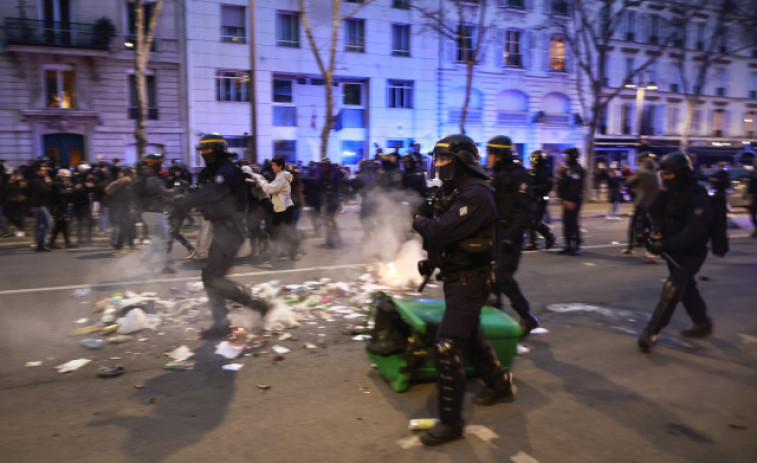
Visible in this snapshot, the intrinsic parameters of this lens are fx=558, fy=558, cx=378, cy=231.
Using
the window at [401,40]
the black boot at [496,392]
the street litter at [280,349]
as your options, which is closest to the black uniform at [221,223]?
the street litter at [280,349]

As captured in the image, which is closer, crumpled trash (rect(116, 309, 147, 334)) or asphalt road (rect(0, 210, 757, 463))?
asphalt road (rect(0, 210, 757, 463))

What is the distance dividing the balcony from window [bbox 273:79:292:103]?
7.70 m

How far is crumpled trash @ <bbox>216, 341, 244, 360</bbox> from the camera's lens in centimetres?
501

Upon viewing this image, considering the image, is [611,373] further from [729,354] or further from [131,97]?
[131,97]

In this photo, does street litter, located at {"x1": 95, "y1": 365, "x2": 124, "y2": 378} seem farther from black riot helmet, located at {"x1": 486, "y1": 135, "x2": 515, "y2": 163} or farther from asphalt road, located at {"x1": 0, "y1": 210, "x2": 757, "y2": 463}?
black riot helmet, located at {"x1": 486, "y1": 135, "x2": 515, "y2": 163}

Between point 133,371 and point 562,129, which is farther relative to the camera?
point 562,129

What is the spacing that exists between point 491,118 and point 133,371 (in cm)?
3013

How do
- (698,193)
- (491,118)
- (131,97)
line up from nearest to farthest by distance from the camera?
(698,193)
(131,97)
(491,118)

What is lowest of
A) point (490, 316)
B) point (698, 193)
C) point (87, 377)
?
point (87, 377)

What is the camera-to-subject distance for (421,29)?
30.1 metres

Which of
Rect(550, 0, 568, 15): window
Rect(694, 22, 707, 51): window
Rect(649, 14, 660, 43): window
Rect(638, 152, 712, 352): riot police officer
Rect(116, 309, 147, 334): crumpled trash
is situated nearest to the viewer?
Rect(638, 152, 712, 352): riot police officer

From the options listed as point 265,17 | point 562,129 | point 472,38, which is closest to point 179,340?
point 265,17

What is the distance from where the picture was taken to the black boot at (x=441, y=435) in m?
3.45

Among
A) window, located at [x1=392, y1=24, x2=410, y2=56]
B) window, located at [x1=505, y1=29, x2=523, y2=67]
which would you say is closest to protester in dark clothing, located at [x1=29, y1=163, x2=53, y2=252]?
window, located at [x1=392, y1=24, x2=410, y2=56]
